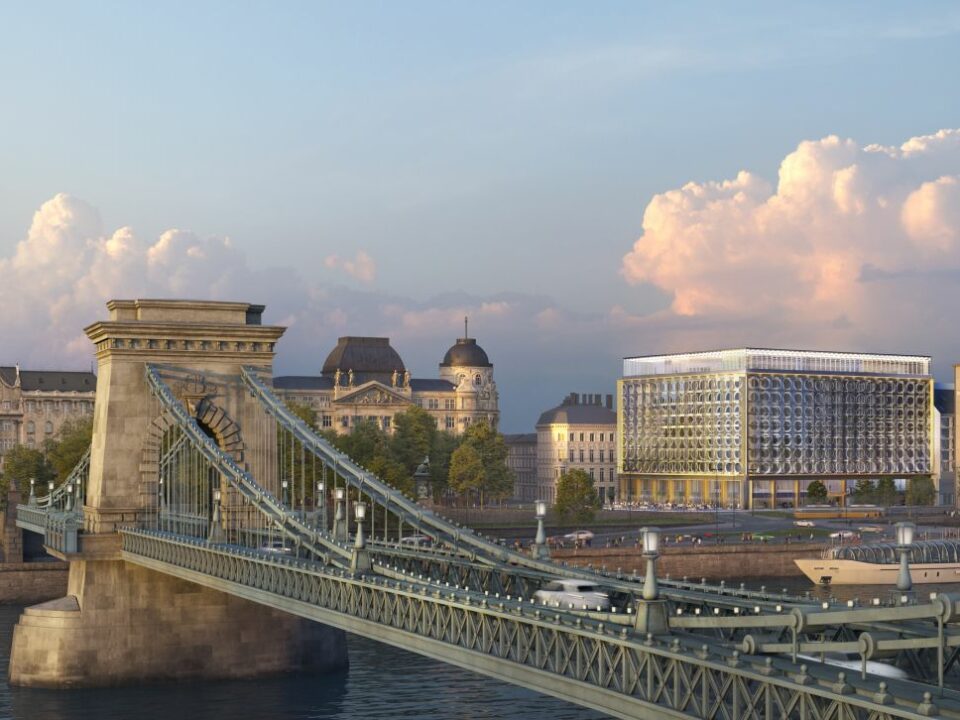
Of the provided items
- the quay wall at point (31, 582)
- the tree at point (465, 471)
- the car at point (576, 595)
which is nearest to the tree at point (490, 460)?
the tree at point (465, 471)

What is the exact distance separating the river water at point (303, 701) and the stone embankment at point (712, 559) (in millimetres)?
48067

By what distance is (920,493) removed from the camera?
613ft

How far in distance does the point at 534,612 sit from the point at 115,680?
105 ft

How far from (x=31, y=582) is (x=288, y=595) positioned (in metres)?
53.6

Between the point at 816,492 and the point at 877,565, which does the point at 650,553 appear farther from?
the point at 816,492

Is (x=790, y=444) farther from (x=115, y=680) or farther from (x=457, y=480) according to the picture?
(x=115, y=680)

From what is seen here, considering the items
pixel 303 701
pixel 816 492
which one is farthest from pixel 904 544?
pixel 816 492

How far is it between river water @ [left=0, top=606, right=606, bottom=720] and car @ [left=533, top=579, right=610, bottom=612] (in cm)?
1597

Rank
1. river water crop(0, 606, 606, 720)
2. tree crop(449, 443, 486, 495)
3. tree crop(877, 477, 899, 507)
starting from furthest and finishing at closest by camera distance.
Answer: tree crop(877, 477, 899, 507)
tree crop(449, 443, 486, 495)
river water crop(0, 606, 606, 720)

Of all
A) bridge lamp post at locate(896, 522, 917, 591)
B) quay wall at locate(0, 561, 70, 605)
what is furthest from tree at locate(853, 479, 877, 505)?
bridge lamp post at locate(896, 522, 917, 591)

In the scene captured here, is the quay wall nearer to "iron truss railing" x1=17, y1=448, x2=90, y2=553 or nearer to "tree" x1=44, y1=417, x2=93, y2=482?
"iron truss railing" x1=17, y1=448, x2=90, y2=553

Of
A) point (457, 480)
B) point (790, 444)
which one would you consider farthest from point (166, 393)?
point (790, 444)

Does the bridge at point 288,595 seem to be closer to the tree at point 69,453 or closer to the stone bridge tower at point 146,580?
the stone bridge tower at point 146,580

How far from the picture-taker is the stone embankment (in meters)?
113
